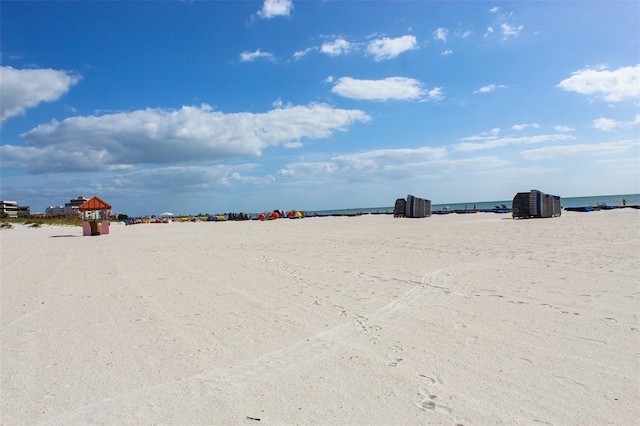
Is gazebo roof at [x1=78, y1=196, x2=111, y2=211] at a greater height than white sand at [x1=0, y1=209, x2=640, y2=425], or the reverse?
gazebo roof at [x1=78, y1=196, x2=111, y2=211]

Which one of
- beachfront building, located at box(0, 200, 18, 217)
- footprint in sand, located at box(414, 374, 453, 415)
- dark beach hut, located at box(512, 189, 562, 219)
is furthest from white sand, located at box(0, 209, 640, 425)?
beachfront building, located at box(0, 200, 18, 217)

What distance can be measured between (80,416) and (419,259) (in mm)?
7769

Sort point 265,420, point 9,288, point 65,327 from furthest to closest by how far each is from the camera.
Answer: point 9,288 < point 65,327 < point 265,420

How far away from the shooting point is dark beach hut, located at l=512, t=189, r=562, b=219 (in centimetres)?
2567

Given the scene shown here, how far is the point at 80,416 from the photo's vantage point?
2.80 m

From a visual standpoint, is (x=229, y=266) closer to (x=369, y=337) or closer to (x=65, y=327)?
(x=65, y=327)

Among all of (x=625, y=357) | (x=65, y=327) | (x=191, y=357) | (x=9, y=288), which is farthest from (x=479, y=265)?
(x=9, y=288)

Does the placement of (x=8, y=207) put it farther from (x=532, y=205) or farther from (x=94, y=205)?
(x=532, y=205)

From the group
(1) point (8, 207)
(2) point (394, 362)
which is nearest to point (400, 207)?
(2) point (394, 362)

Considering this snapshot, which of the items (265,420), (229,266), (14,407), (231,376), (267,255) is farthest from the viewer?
(267,255)

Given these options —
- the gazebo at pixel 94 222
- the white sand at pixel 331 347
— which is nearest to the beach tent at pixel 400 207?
the gazebo at pixel 94 222

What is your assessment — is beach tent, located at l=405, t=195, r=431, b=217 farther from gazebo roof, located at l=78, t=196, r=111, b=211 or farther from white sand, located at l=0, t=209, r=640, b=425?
white sand, located at l=0, t=209, r=640, b=425

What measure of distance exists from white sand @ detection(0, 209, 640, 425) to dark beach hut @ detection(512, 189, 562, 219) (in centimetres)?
1913

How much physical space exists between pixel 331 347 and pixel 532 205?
25.5 meters
